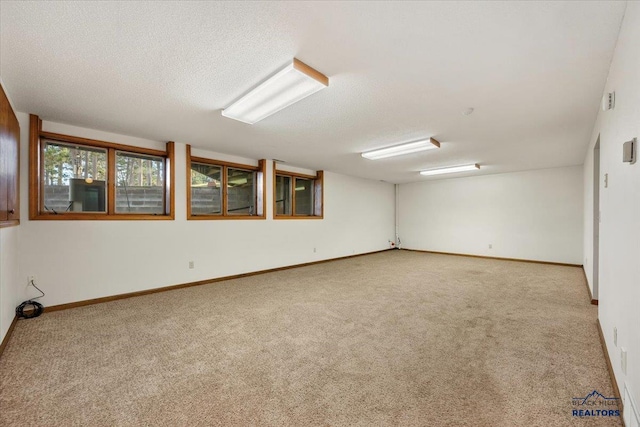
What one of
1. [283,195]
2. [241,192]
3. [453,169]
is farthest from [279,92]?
[453,169]

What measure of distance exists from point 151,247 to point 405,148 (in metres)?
4.27

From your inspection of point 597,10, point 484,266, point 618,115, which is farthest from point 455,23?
point 484,266

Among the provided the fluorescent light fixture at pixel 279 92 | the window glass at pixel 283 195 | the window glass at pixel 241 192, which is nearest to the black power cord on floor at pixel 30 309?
the window glass at pixel 241 192

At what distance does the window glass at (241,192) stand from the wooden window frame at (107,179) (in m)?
1.10

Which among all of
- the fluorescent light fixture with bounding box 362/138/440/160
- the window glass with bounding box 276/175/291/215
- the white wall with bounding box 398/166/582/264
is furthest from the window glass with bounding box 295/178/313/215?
the white wall with bounding box 398/166/582/264

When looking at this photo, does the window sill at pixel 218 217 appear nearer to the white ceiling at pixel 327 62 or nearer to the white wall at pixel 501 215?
the white ceiling at pixel 327 62

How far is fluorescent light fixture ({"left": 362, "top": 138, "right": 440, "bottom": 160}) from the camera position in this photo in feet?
13.1

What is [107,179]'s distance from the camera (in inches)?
150

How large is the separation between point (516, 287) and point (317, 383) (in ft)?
13.3

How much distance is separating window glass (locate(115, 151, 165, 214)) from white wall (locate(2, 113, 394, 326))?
253mm

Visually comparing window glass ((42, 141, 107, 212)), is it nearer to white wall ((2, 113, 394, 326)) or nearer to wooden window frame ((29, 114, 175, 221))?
wooden window frame ((29, 114, 175, 221))

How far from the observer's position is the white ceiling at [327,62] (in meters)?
1.57

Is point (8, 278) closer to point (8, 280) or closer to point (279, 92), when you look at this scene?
point (8, 280)

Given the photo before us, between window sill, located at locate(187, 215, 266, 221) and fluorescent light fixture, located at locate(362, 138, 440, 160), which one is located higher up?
fluorescent light fixture, located at locate(362, 138, 440, 160)
